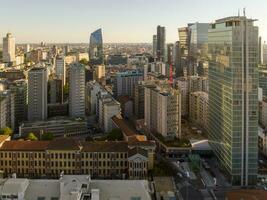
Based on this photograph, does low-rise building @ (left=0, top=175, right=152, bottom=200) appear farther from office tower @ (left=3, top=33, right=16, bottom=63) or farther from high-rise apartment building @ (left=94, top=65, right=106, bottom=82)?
office tower @ (left=3, top=33, right=16, bottom=63)

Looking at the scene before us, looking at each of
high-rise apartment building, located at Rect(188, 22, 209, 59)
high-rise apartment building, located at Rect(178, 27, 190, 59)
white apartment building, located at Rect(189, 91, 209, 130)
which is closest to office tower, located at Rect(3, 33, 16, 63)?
high-rise apartment building, located at Rect(178, 27, 190, 59)

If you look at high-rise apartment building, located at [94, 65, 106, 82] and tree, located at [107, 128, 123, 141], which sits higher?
high-rise apartment building, located at [94, 65, 106, 82]

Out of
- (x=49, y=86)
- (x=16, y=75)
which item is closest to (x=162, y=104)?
(x=49, y=86)

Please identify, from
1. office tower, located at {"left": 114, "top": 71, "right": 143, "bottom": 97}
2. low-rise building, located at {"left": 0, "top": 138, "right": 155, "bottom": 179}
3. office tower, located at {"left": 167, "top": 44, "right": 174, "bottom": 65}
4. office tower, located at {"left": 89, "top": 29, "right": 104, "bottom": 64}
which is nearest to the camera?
low-rise building, located at {"left": 0, "top": 138, "right": 155, "bottom": 179}

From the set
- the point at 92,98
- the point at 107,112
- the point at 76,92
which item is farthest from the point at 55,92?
the point at 107,112

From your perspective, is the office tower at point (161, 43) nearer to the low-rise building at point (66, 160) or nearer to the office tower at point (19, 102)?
the office tower at point (19, 102)

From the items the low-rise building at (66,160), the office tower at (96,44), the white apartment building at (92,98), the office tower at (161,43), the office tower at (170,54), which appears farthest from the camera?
the office tower at (96,44)

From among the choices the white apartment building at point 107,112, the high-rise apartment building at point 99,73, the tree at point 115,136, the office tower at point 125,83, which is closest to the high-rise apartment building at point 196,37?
the high-rise apartment building at point 99,73

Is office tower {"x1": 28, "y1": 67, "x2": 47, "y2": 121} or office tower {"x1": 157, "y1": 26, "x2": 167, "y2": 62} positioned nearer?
office tower {"x1": 28, "y1": 67, "x2": 47, "y2": 121}

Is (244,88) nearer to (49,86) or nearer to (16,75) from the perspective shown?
(49,86)
